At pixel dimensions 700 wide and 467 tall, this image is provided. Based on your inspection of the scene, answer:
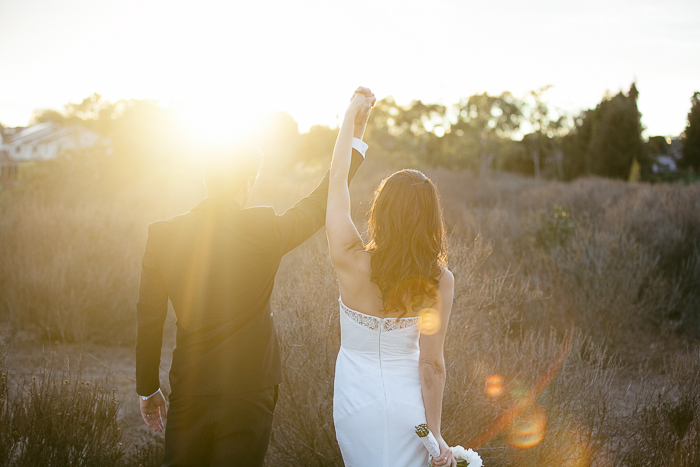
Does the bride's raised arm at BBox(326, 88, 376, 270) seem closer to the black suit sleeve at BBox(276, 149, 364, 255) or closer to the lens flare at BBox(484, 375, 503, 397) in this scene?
the black suit sleeve at BBox(276, 149, 364, 255)

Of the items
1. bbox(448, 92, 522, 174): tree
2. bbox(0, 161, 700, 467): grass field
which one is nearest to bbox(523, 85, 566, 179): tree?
bbox(448, 92, 522, 174): tree

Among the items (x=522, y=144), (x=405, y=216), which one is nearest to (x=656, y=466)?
(x=405, y=216)

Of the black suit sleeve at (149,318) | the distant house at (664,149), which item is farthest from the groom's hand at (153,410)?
the distant house at (664,149)

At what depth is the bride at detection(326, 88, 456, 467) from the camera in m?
1.79

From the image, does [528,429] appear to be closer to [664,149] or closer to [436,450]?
[436,450]

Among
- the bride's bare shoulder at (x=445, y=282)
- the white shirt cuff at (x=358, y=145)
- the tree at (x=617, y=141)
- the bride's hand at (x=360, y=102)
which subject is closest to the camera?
the bride's bare shoulder at (x=445, y=282)

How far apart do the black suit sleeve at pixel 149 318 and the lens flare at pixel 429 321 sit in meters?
0.97

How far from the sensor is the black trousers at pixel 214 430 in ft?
5.63

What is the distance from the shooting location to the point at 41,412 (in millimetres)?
2846

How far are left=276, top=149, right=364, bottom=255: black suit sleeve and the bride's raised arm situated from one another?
0.20ft

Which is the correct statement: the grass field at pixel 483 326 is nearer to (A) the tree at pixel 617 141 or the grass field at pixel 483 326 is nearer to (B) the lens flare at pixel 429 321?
(B) the lens flare at pixel 429 321

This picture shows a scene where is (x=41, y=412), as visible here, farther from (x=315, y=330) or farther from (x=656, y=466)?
(x=656, y=466)

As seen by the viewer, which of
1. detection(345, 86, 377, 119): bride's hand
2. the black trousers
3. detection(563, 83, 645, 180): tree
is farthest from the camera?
detection(563, 83, 645, 180): tree

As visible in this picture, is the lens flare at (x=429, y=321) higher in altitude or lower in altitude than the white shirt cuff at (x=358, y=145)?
lower
